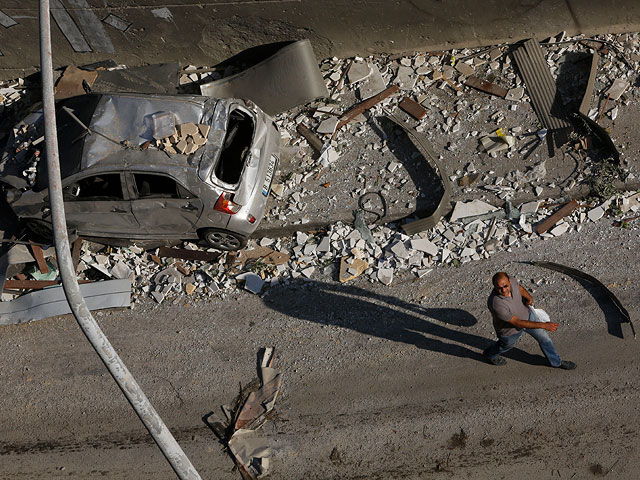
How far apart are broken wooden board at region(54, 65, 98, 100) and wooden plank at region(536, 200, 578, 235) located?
7.79 m

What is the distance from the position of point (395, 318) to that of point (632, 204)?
383cm

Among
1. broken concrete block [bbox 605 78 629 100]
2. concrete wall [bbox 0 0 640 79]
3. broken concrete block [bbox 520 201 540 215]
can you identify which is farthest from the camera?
concrete wall [bbox 0 0 640 79]

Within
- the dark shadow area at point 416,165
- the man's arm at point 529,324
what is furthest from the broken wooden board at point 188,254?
the man's arm at point 529,324

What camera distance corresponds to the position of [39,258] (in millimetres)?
8289

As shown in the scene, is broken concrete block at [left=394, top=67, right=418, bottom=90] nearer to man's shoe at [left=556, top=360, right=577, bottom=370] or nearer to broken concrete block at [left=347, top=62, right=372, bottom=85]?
broken concrete block at [left=347, top=62, right=372, bottom=85]

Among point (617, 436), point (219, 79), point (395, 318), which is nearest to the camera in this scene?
point (617, 436)

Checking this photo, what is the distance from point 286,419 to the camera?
7145mm

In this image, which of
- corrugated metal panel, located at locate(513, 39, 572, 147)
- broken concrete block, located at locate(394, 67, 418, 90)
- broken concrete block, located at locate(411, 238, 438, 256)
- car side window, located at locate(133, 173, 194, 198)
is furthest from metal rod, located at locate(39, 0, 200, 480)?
corrugated metal panel, located at locate(513, 39, 572, 147)

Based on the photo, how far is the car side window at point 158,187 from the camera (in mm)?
7418

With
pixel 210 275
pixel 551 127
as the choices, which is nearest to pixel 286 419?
pixel 210 275

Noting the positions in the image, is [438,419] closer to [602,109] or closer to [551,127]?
[551,127]

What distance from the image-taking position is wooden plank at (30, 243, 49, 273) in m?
8.27

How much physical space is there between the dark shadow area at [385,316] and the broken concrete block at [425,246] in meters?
0.81

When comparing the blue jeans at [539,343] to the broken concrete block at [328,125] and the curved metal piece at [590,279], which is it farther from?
the broken concrete block at [328,125]
